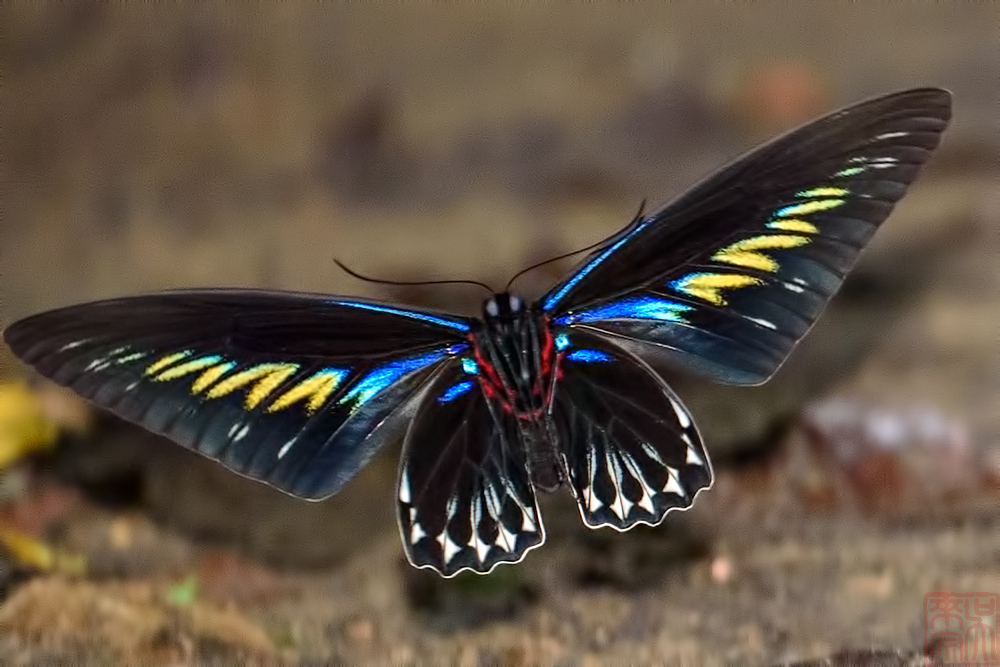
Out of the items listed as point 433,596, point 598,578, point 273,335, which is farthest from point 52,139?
point 598,578

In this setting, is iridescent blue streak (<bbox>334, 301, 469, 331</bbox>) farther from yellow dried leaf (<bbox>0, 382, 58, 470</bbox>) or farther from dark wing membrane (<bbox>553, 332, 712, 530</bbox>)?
yellow dried leaf (<bbox>0, 382, 58, 470</bbox>)

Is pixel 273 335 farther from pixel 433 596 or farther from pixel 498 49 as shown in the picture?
pixel 498 49

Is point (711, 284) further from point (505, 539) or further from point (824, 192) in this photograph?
point (505, 539)

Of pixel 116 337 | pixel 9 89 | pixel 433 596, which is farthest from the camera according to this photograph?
pixel 9 89

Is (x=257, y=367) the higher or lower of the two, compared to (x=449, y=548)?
higher

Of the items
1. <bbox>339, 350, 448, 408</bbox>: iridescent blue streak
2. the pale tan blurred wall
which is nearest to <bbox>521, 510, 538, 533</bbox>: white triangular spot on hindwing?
→ <bbox>339, 350, 448, 408</bbox>: iridescent blue streak

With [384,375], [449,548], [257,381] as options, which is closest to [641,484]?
[449,548]
